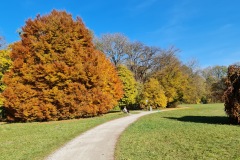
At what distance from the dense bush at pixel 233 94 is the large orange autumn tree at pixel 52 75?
14456 millimetres

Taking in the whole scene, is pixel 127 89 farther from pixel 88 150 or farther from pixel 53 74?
pixel 88 150

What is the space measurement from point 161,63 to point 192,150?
159ft

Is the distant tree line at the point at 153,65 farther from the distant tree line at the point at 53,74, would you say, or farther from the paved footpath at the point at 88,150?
the paved footpath at the point at 88,150

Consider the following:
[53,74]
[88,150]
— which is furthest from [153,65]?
[88,150]

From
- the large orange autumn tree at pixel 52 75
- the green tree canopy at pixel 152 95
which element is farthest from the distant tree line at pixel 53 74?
the green tree canopy at pixel 152 95

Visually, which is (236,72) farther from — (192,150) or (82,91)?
(82,91)

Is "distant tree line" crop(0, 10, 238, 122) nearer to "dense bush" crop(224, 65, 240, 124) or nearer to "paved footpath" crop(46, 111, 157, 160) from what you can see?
"dense bush" crop(224, 65, 240, 124)

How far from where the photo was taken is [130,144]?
34.3 feet

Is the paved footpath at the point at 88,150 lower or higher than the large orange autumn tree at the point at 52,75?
lower

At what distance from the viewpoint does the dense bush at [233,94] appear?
16094 millimetres

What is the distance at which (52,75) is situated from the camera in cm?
2547

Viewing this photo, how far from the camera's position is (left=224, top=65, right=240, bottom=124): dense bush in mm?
16094

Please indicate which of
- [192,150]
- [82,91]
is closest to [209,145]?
[192,150]

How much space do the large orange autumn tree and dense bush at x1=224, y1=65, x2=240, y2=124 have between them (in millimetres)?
14456
